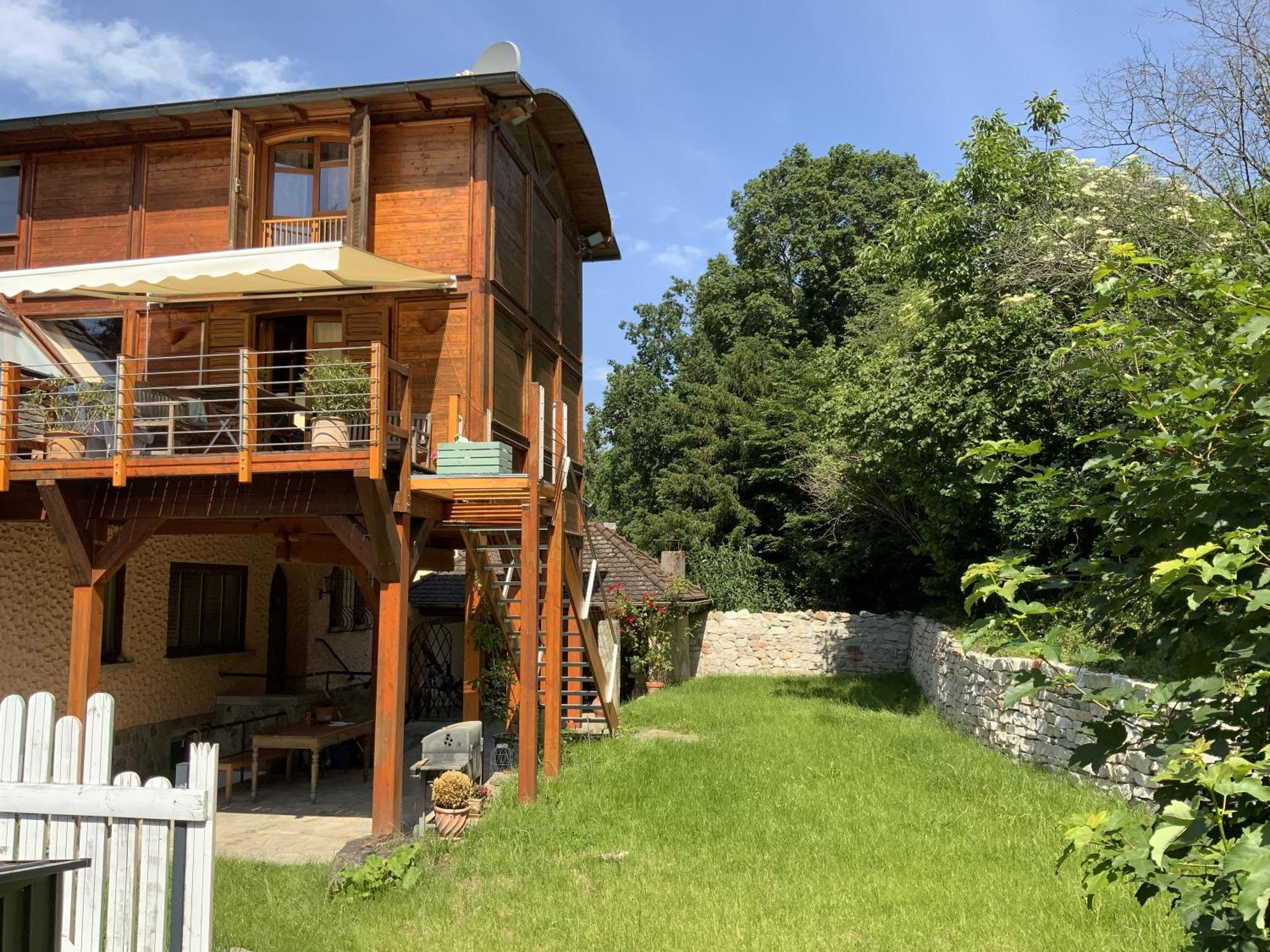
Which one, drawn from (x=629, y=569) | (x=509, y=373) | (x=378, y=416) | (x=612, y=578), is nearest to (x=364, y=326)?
(x=509, y=373)

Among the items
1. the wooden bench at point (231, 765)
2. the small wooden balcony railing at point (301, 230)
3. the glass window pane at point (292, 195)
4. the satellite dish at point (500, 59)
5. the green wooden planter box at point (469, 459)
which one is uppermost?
the satellite dish at point (500, 59)

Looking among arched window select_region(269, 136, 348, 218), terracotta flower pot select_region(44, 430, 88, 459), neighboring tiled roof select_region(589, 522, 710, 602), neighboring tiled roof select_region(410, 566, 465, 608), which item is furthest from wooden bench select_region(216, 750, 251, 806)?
neighboring tiled roof select_region(589, 522, 710, 602)

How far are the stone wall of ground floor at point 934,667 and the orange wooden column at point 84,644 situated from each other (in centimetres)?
894

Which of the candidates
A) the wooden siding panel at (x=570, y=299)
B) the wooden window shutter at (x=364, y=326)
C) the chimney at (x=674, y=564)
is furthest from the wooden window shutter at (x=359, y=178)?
the chimney at (x=674, y=564)

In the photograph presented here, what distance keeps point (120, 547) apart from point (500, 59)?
717 centimetres

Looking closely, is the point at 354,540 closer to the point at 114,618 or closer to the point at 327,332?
the point at 327,332

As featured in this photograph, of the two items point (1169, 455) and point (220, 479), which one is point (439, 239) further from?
point (1169, 455)

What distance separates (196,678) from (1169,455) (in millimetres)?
13687

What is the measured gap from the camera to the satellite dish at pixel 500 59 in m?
11.4

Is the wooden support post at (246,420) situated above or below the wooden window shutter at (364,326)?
below

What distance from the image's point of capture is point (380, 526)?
909cm

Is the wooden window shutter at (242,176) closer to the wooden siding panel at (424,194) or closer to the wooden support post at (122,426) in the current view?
the wooden siding panel at (424,194)

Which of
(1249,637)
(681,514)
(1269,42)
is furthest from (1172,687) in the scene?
(681,514)

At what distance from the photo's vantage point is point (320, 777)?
507 inches
